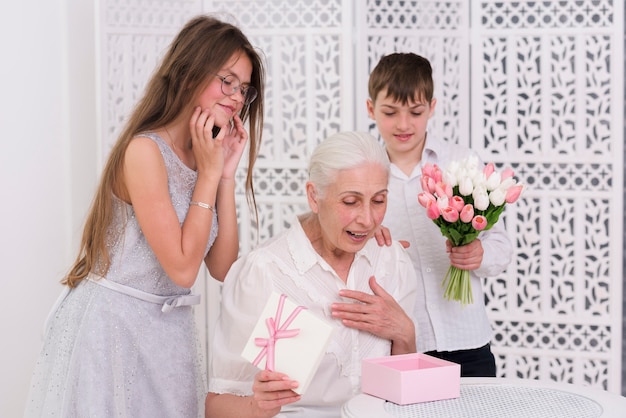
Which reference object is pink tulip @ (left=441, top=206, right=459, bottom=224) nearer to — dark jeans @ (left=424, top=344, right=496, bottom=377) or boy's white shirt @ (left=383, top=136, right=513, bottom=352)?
boy's white shirt @ (left=383, top=136, right=513, bottom=352)

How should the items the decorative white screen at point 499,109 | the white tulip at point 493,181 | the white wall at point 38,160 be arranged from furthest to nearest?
the decorative white screen at point 499,109 < the white wall at point 38,160 < the white tulip at point 493,181

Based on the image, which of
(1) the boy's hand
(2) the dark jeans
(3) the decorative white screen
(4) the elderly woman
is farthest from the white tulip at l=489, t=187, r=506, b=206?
(3) the decorative white screen

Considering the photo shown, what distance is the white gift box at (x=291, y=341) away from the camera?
1.92 meters

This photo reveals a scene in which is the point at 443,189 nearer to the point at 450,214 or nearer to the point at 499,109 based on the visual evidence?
the point at 450,214

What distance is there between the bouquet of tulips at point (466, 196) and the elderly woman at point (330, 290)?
20 centimetres

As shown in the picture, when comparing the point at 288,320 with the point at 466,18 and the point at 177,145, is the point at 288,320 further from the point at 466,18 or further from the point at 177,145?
the point at 466,18

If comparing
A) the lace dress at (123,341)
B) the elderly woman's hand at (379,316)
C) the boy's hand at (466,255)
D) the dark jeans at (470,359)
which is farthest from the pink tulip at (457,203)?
the lace dress at (123,341)

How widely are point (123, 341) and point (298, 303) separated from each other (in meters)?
0.50

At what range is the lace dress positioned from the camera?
231 cm

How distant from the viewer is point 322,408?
7.69 ft

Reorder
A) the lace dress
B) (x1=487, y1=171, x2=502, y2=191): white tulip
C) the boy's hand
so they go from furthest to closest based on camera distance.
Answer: the boy's hand, (x1=487, y1=171, x2=502, y2=191): white tulip, the lace dress

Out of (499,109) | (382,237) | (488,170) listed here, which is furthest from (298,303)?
(499,109)

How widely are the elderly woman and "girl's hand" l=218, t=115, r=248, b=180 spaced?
0.88ft

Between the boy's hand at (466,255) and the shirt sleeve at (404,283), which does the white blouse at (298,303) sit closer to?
the shirt sleeve at (404,283)
